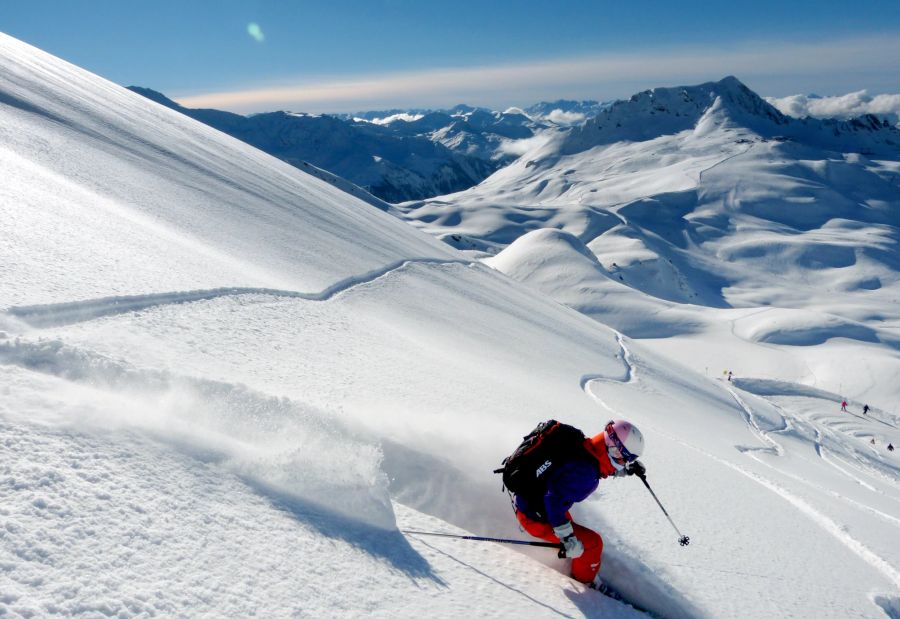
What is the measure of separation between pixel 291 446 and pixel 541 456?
7.95 ft

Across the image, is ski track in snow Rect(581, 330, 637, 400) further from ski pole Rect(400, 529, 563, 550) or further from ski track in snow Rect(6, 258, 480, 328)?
→ ski pole Rect(400, 529, 563, 550)

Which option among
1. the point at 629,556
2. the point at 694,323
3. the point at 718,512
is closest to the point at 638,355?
the point at 718,512

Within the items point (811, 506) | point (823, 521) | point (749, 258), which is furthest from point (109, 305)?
point (749, 258)

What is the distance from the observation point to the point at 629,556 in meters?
5.83

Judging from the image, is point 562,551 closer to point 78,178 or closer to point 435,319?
point 435,319

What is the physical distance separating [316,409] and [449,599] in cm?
252

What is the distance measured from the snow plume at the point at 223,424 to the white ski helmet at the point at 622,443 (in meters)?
2.23

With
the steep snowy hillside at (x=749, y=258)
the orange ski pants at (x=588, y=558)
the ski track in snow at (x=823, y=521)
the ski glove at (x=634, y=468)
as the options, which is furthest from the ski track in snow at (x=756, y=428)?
the steep snowy hillside at (x=749, y=258)

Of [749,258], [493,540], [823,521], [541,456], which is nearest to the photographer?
[493,540]

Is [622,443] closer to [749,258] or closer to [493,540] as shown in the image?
[493,540]

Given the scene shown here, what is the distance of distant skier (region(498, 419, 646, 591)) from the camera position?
17.9 feet

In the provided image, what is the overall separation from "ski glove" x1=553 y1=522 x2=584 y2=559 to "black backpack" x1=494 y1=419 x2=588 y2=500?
1.28 feet

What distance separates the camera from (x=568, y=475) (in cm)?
551

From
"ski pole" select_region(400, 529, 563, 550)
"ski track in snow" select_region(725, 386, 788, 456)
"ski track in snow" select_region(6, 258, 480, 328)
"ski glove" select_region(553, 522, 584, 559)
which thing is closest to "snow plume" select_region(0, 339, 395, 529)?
"ski pole" select_region(400, 529, 563, 550)
